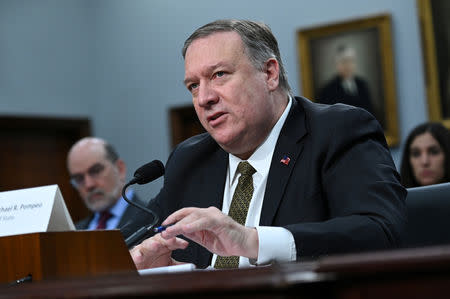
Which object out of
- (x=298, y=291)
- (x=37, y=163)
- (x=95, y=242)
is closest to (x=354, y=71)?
(x=37, y=163)

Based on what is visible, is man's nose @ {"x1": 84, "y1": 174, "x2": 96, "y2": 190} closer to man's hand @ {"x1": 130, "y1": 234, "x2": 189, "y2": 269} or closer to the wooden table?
man's hand @ {"x1": 130, "y1": 234, "x2": 189, "y2": 269}

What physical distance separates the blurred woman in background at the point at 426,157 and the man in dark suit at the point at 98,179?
75.8 inches

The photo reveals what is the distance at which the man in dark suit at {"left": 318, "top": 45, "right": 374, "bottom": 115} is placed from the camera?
608 cm

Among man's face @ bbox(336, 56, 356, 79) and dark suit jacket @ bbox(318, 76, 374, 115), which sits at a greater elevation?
man's face @ bbox(336, 56, 356, 79)

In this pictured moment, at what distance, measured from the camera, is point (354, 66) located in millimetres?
6164

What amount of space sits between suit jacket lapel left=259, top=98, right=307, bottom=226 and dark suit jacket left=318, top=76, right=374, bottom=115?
3756 millimetres

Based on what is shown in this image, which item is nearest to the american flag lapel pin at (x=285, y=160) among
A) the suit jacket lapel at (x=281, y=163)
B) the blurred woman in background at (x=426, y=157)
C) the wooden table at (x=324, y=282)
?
the suit jacket lapel at (x=281, y=163)

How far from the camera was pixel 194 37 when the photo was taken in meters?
2.41

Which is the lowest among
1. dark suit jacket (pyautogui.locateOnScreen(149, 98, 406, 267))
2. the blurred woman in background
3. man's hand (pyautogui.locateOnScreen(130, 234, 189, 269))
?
the blurred woman in background

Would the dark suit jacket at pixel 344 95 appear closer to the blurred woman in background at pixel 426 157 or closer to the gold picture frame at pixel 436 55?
the gold picture frame at pixel 436 55

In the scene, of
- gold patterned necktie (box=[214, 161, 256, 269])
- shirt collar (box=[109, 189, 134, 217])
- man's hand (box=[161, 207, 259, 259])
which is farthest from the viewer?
shirt collar (box=[109, 189, 134, 217])

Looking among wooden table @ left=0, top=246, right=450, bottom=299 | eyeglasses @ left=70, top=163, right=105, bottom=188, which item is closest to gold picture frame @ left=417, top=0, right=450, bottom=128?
eyeglasses @ left=70, top=163, right=105, bottom=188

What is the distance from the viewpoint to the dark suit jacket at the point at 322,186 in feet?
6.17

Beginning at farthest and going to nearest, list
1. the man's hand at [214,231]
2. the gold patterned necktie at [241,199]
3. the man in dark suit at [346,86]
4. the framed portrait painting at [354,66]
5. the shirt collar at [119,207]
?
the man in dark suit at [346,86] < the framed portrait painting at [354,66] < the shirt collar at [119,207] < the gold patterned necktie at [241,199] < the man's hand at [214,231]
